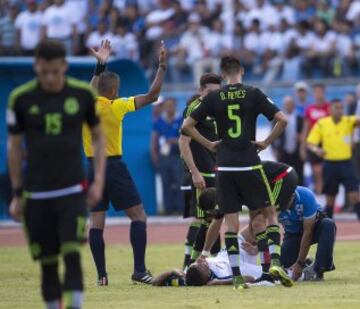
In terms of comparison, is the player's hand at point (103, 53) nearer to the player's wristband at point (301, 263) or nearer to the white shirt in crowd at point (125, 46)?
the player's wristband at point (301, 263)

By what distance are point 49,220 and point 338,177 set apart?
13551 millimetres

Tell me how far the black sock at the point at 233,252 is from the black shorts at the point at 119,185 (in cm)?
135

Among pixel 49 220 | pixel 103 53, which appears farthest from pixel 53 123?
pixel 103 53

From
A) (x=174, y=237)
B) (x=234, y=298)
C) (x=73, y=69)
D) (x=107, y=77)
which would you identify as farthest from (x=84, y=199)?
(x=73, y=69)

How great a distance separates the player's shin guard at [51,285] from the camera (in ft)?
29.9

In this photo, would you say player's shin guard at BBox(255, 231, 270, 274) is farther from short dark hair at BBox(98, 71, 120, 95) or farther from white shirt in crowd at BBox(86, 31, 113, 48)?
white shirt in crowd at BBox(86, 31, 113, 48)

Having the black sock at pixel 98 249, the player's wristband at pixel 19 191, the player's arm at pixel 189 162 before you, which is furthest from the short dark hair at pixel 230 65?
the player's wristband at pixel 19 191

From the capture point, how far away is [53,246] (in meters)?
9.25

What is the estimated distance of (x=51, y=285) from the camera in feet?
30.0

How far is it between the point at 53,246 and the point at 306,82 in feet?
59.8

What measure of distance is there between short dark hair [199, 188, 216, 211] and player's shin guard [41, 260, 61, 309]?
15.7ft

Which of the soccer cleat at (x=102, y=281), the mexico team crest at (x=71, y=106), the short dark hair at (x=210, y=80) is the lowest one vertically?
the soccer cleat at (x=102, y=281)

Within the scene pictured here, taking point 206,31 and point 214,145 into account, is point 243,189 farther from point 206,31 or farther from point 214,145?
point 206,31

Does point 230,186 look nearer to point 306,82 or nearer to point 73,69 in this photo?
point 73,69
